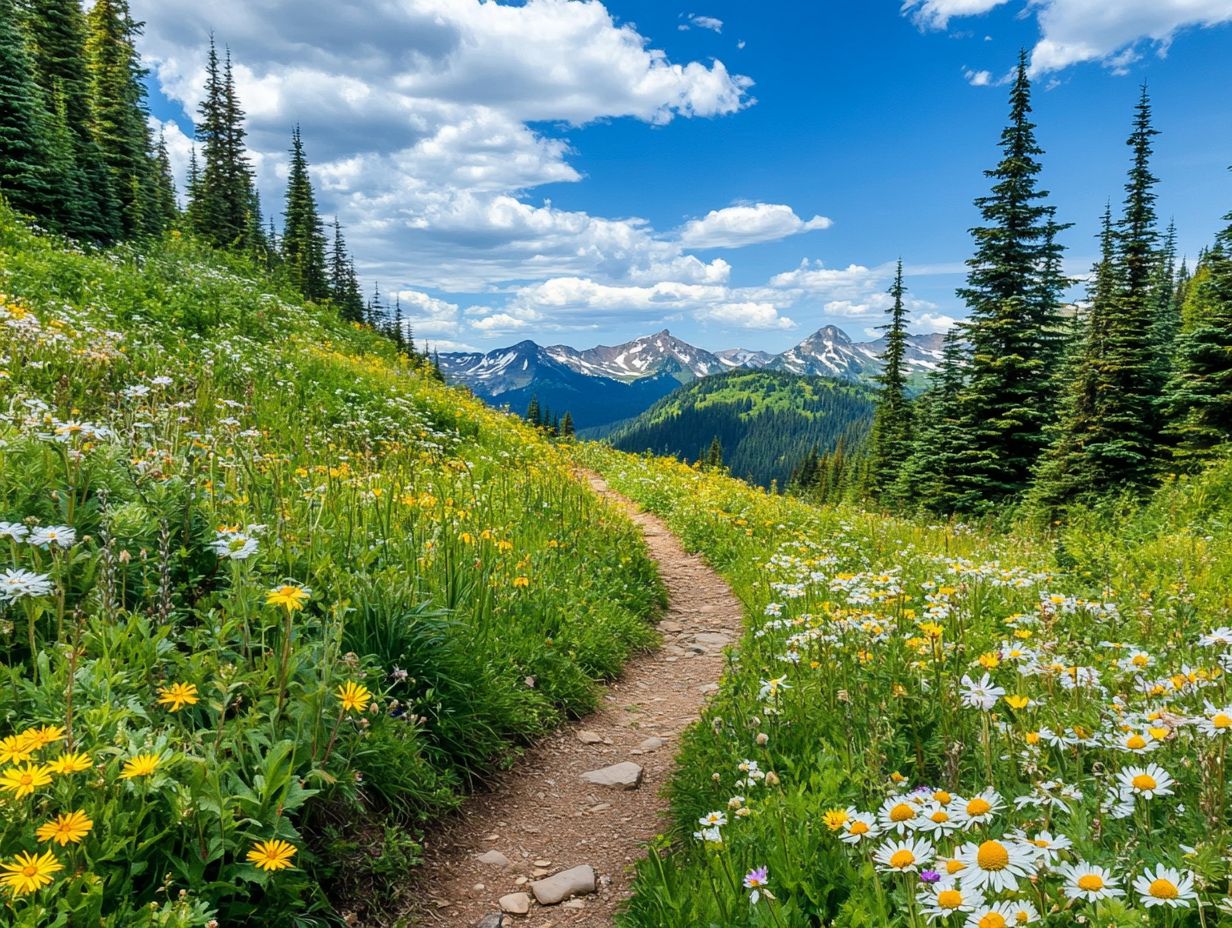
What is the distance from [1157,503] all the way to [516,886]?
12417 millimetres

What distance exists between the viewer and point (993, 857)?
1.48m

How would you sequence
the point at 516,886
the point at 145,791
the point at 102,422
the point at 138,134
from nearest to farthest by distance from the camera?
the point at 145,791, the point at 516,886, the point at 102,422, the point at 138,134

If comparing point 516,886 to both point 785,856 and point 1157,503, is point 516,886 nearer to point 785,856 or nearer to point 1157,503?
point 785,856

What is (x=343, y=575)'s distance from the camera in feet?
13.2

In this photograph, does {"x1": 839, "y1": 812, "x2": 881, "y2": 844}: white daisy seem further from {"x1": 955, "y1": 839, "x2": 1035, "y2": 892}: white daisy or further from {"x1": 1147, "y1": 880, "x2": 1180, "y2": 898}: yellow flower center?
{"x1": 1147, "y1": 880, "x2": 1180, "y2": 898}: yellow flower center

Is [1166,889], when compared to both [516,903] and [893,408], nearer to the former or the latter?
[516,903]

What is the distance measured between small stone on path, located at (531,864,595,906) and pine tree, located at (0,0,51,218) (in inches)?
995

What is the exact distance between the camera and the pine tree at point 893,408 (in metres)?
39.4

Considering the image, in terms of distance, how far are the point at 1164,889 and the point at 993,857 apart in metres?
0.37

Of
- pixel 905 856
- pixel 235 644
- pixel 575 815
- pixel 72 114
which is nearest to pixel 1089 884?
pixel 905 856

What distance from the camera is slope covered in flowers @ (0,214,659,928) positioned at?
2.22 m

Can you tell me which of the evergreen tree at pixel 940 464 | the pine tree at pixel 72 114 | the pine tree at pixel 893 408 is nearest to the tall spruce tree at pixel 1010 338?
the evergreen tree at pixel 940 464

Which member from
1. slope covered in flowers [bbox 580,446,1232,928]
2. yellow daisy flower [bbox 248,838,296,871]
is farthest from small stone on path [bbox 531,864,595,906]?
yellow daisy flower [bbox 248,838,296,871]

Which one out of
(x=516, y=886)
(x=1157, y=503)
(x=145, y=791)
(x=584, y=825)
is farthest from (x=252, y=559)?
(x=1157, y=503)
